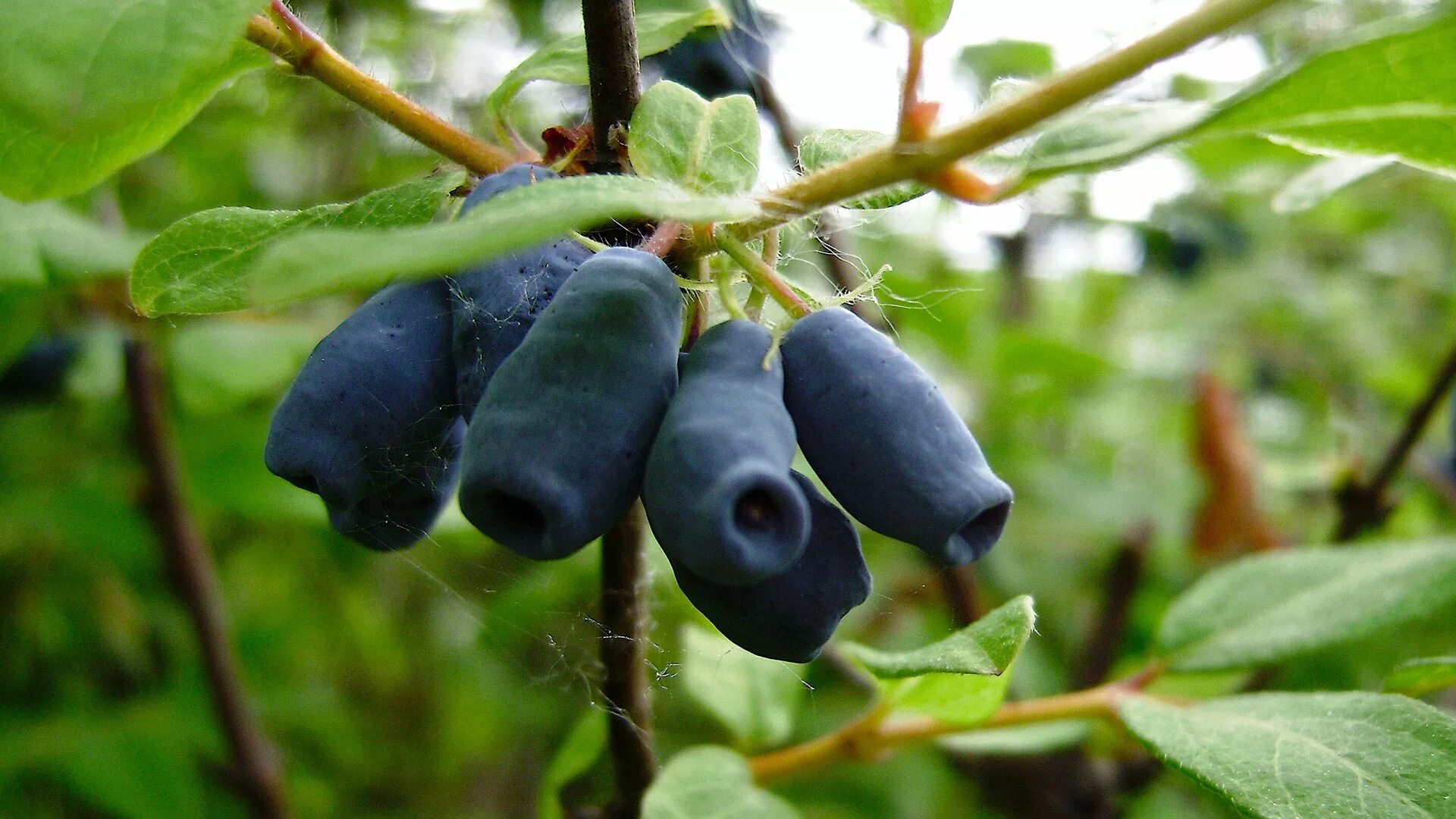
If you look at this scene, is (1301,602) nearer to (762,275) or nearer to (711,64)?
(762,275)

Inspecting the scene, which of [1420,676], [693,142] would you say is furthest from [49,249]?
[1420,676]

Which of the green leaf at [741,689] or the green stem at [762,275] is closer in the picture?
the green stem at [762,275]

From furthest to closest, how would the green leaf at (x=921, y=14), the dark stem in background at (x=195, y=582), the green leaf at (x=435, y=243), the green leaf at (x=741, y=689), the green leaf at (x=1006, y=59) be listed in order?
the green leaf at (x=1006, y=59), the dark stem in background at (x=195, y=582), the green leaf at (x=741, y=689), the green leaf at (x=921, y=14), the green leaf at (x=435, y=243)

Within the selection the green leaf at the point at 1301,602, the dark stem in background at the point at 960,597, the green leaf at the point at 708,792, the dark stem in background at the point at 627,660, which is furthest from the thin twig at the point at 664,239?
the dark stem in background at the point at 960,597

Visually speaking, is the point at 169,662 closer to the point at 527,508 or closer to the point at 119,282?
the point at 119,282

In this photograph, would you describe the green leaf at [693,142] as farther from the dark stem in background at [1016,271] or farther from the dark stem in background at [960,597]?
the dark stem in background at [1016,271]

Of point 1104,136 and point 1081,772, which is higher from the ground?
point 1104,136

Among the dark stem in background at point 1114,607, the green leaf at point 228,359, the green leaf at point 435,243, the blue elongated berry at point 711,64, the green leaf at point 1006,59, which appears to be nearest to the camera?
the green leaf at point 435,243
